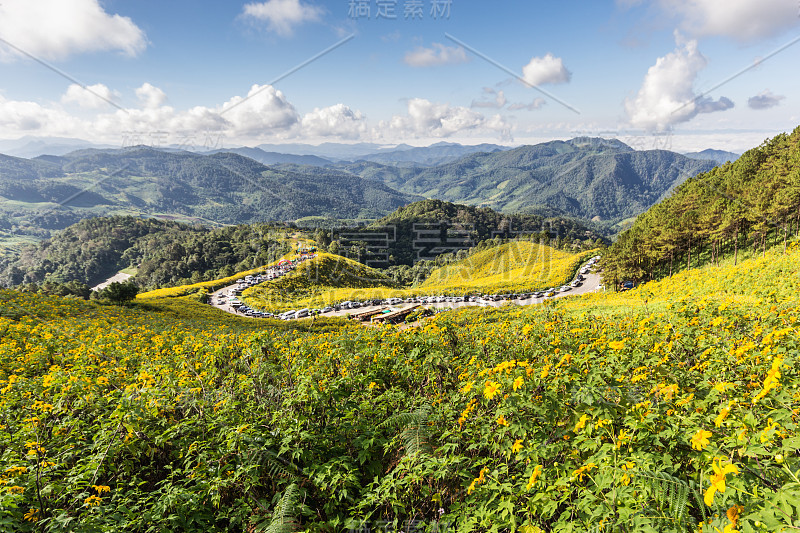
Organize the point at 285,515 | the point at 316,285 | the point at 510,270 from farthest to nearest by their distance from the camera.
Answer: the point at 510,270 → the point at 316,285 → the point at 285,515

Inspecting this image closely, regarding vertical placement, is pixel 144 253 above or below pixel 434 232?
below

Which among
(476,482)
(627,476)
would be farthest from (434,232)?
(627,476)

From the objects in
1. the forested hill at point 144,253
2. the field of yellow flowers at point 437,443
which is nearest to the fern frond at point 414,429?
the field of yellow flowers at point 437,443

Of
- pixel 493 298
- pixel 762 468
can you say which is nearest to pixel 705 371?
pixel 762 468

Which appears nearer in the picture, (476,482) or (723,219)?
(476,482)

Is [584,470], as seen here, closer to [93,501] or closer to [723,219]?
[93,501]

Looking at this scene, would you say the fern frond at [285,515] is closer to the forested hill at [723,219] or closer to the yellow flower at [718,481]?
the yellow flower at [718,481]

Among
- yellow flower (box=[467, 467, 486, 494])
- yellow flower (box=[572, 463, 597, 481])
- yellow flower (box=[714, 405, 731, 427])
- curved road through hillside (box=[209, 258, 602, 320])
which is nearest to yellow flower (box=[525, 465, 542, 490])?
yellow flower (box=[572, 463, 597, 481])
